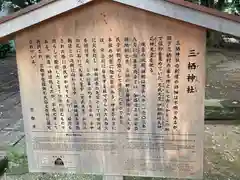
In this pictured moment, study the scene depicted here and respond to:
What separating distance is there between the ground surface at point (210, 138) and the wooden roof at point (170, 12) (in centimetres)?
200

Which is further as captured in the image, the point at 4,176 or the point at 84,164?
the point at 4,176

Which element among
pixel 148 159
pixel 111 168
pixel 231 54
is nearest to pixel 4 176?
pixel 111 168

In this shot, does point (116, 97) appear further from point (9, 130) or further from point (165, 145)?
point (9, 130)

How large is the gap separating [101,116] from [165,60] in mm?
698

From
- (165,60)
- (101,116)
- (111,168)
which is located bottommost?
(111,168)

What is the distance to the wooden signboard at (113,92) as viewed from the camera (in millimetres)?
2389

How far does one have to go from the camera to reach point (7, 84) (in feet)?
29.0

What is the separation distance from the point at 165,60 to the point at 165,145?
0.70 m

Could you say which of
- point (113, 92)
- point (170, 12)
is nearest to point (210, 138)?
point (113, 92)

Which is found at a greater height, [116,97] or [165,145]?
[116,97]

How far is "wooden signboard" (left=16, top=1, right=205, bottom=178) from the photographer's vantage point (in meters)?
2.39

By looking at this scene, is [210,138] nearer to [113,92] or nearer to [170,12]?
[113,92]

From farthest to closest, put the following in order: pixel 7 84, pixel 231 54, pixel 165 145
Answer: pixel 231 54
pixel 7 84
pixel 165 145

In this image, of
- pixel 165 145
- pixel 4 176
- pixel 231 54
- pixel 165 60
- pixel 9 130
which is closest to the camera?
pixel 165 60
